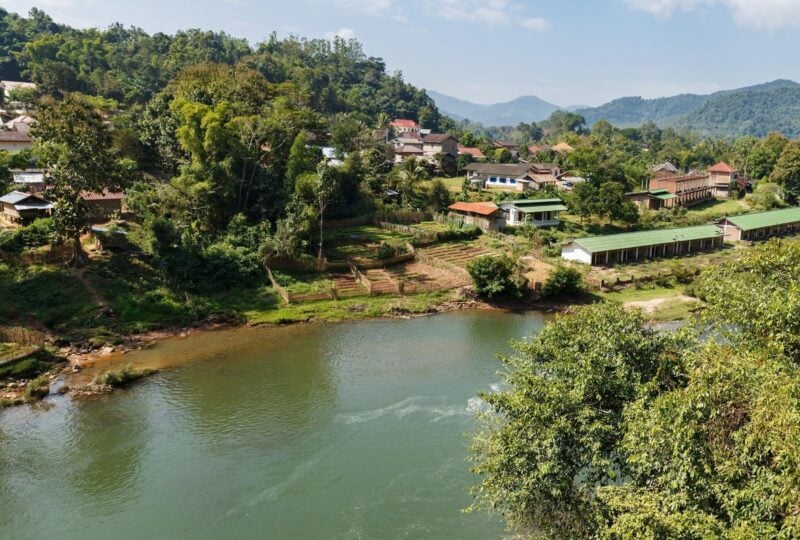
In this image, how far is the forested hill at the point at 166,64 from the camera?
8650 cm

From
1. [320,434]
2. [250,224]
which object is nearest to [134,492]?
[320,434]

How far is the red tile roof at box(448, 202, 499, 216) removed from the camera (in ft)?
184

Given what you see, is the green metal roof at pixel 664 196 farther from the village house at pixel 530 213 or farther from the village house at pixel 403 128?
the village house at pixel 403 128

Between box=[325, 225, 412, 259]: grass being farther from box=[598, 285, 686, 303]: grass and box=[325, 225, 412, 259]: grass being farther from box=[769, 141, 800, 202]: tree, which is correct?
box=[769, 141, 800, 202]: tree

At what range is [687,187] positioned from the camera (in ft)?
260

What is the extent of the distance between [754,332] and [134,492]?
21576 mm

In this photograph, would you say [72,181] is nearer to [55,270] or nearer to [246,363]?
[55,270]

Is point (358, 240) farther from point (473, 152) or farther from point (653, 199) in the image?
point (473, 152)

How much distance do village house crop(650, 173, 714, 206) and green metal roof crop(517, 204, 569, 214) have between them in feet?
79.8

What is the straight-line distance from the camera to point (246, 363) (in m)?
30.3

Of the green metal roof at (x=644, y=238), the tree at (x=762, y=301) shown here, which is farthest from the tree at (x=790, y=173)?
the tree at (x=762, y=301)

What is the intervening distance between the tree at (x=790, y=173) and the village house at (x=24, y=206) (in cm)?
9268

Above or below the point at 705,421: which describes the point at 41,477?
below

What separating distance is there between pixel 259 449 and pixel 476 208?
4035cm
